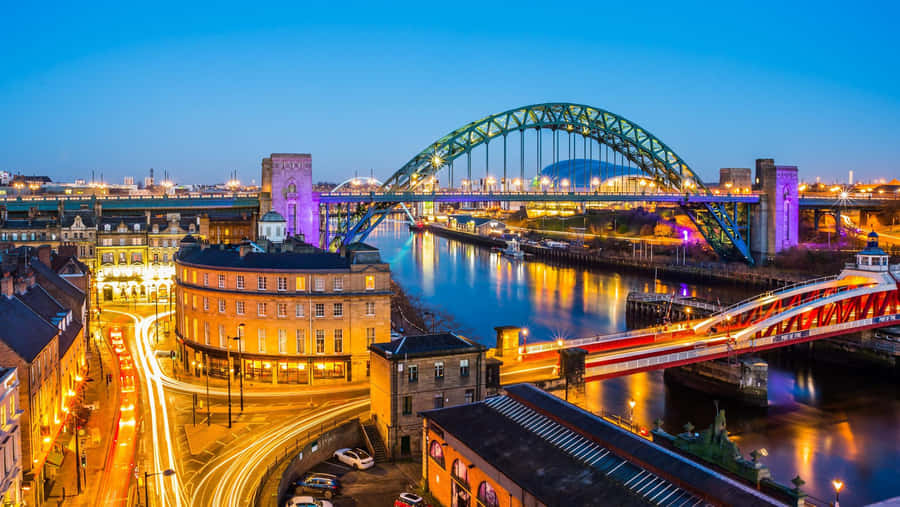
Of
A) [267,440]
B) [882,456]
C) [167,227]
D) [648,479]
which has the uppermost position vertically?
[167,227]

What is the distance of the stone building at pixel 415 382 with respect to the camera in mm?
22375

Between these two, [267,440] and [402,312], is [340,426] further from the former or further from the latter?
[402,312]

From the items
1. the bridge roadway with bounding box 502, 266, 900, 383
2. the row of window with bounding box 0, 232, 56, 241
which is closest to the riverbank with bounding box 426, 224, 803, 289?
the bridge roadway with bounding box 502, 266, 900, 383

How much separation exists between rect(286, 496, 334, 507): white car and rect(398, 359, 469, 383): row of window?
4872 millimetres

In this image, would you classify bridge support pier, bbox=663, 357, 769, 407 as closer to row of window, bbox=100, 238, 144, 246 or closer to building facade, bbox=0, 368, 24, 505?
building facade, bbox=0, 368, 24, 505

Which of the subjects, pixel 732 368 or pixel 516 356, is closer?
pixel 516 356

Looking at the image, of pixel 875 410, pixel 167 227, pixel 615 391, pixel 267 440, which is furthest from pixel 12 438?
pixel 167 227

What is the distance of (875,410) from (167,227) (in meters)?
45.7

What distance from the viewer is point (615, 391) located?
111 feet

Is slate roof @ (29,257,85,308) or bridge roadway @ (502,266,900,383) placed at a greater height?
slate roof @ (29,257,85,308)

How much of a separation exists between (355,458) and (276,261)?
1161 centimetres

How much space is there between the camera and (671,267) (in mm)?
77125

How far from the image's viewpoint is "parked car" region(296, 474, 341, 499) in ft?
64.6

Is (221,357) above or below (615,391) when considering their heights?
above
